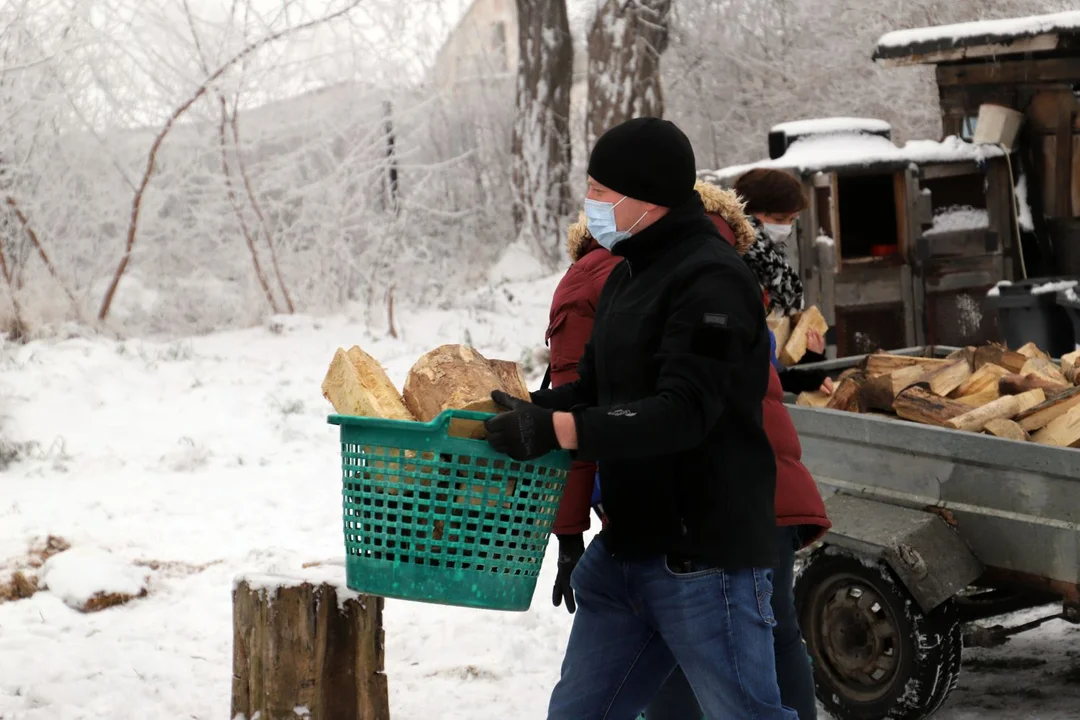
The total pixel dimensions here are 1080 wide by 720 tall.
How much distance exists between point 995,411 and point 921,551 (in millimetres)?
657

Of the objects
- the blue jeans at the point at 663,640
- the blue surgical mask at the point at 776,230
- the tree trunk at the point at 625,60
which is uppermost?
the tree trunk at the point at 625,60

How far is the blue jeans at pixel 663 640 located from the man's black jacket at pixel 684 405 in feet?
0.21

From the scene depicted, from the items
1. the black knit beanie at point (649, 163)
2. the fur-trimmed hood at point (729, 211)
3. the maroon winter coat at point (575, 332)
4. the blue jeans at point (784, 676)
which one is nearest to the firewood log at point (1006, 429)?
the blue jeans at point (784, 676)

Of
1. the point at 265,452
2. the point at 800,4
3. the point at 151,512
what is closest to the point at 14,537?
the point at 151,512

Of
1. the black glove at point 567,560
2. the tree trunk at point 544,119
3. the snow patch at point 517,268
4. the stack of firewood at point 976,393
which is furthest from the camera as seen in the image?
the tree trunk at point 544,119

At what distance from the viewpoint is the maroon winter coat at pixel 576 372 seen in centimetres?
302

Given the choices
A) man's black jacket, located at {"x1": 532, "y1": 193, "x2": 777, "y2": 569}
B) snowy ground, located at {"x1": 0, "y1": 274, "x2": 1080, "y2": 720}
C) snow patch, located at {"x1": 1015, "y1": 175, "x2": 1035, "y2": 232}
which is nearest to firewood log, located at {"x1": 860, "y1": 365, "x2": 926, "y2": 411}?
snowy ground, located at {"x1": 0, "y1": 274, "x2": 1080, "y2": 720}

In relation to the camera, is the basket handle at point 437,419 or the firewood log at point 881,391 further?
the firewood log at point 881,391

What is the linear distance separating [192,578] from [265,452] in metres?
2.40

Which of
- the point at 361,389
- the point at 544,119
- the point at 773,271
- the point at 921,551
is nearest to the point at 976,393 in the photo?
the point at 921,551

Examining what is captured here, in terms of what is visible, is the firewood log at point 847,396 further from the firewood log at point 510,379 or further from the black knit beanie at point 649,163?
the black knit beanie at point 649,163

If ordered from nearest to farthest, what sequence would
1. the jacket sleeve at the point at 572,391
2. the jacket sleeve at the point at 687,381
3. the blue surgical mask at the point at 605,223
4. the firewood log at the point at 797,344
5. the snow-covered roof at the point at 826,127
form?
the jacket sleeve at the point at 687,381, the blue surgical mask at the point at 605,223, the jacket sleeve at the point at 572,391, the firewood log at the point at 797,344, the snow-covered roof at the point at 826,127

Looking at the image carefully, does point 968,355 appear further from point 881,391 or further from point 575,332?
point 575,332

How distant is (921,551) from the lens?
3852 millimetres
